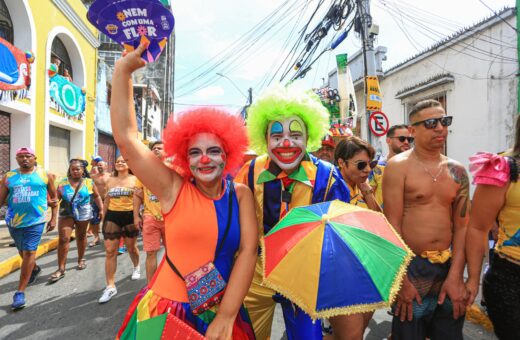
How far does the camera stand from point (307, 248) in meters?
1.45

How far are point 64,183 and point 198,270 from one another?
184 inches

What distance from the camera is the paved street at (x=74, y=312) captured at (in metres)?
3.19

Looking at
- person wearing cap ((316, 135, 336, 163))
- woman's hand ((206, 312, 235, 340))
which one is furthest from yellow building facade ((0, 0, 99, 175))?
woman's hand ((206, 312, 235, 340))

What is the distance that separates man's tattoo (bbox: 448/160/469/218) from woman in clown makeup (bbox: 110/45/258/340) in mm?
1447

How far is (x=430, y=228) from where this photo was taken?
7.09 feet

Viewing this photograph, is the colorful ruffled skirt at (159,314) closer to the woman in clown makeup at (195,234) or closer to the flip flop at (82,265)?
the woman in clown makeup at (195,234)

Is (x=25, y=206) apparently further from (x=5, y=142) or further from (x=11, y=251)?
(x=5, y=142)

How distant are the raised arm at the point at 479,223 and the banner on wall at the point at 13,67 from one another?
9975mm

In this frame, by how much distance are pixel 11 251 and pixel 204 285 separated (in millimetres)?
6125

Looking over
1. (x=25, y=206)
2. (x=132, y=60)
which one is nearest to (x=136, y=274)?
(x=25, y=206)

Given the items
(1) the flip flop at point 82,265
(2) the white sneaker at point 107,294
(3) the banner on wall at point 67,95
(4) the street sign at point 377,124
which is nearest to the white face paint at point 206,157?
(2) the white sneaker at point 107,294

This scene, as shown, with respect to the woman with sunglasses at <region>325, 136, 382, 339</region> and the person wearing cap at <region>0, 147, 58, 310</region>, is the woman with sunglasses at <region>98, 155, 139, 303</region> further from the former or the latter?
the woman with sunglasses at <region>325, 136, 382, 339</region>

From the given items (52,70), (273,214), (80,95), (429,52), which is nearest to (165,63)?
(80,95)

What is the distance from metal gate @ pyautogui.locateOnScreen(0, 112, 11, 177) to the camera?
8797mm
